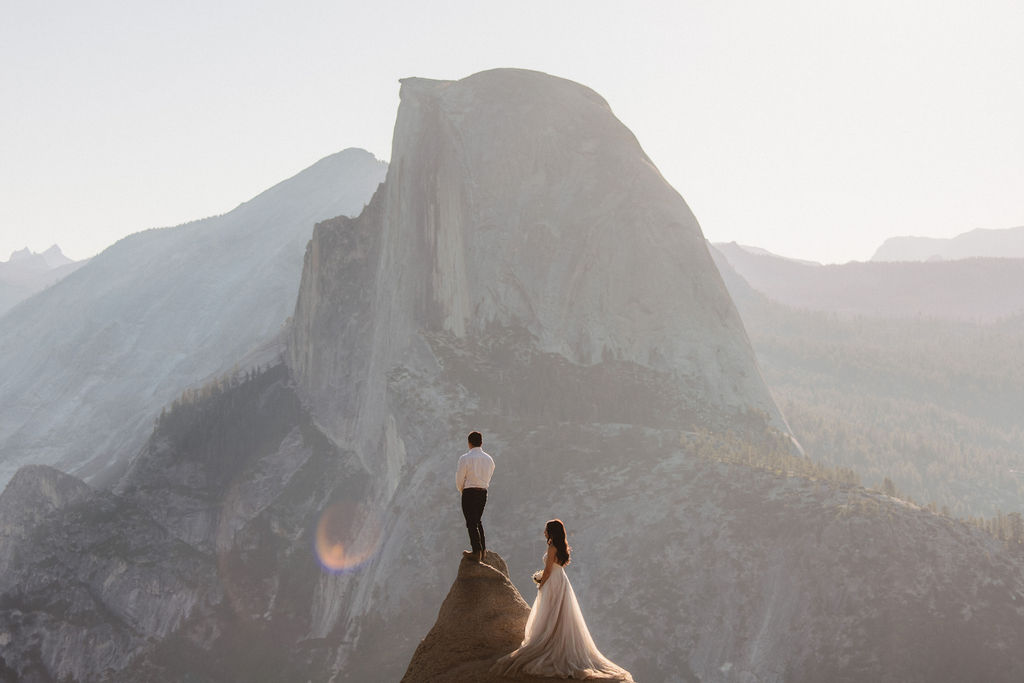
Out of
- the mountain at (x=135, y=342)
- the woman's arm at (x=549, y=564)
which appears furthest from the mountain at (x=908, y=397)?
the mountain at (x=135, y=342)

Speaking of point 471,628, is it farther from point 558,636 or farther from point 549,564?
point 549,564

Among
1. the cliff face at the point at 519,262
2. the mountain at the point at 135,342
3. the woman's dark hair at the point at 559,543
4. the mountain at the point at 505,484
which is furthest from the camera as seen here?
the mountain at the point at 135,342

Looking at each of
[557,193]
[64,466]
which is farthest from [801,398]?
[64,466]

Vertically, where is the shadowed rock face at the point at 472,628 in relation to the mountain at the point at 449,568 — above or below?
above

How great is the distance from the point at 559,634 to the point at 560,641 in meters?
0.08

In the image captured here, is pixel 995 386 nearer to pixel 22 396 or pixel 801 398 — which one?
pixel 801 398

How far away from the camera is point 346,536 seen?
70.1 metres

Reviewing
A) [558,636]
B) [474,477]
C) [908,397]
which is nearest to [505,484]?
[474,477]

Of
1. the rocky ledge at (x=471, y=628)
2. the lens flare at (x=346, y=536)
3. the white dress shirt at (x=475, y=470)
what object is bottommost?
the lens flare at (x=346, y=536)

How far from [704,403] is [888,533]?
2703cm

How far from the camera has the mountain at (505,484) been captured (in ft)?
128

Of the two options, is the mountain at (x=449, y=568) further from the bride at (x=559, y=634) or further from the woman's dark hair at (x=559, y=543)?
the woman's dark hair at (x=559, y=543)

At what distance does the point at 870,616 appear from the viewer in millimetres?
36375

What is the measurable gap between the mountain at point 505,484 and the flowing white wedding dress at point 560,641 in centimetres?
2908
